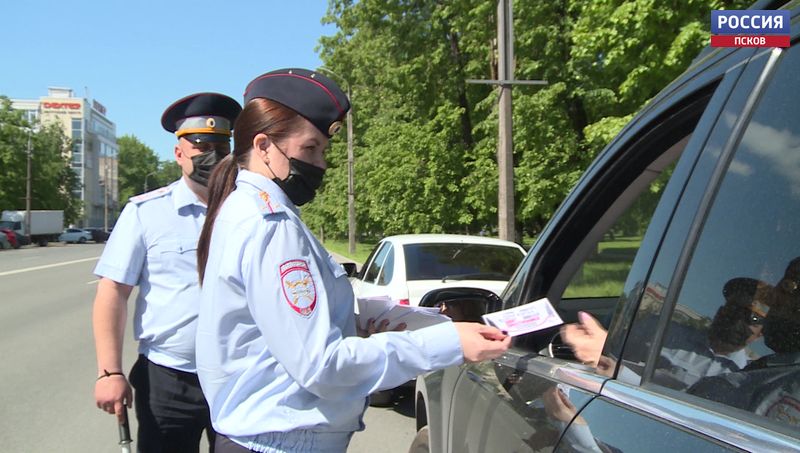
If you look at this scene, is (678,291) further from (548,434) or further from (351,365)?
(351,365)

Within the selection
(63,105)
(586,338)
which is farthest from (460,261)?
(63,105)

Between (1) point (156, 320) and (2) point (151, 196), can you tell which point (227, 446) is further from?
(2) point (151, 196)

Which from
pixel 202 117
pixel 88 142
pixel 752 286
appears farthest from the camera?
pixel 88 142

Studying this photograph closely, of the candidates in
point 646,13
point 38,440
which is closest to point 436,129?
point 646,13

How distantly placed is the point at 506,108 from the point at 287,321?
1134 cm

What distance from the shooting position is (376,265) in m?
7.79

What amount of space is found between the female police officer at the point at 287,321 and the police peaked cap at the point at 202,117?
99cm

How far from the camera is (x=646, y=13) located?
Result: 31.2ft

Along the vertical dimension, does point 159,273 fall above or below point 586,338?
above

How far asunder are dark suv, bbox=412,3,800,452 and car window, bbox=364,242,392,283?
5.75m

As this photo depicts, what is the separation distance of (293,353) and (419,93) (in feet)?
68.1

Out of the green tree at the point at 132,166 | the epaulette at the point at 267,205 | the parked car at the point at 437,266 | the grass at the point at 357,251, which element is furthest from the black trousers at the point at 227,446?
the green tree at the point at 132,166

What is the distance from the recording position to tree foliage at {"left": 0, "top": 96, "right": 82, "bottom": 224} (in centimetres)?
5578

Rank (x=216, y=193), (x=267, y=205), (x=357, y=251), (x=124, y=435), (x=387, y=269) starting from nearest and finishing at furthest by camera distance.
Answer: (x=267, y=205) < (x=216, y=193) < (x=124, y=435) < (x=387, y=269) < (x=357, y=251)
